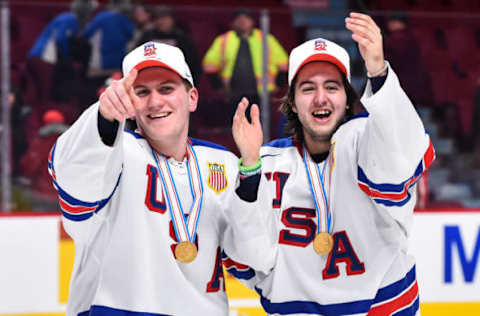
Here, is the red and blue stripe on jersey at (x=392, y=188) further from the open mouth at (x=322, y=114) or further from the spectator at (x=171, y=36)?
the spectator at (x=171, y=36)

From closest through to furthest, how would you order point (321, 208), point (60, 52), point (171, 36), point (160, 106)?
1. point (160, 106)
2. point (321, 208)
3. point (60, 52)
4. point (171, 36)

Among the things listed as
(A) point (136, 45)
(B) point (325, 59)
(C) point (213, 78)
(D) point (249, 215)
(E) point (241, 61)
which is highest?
(A) point (136, 45)

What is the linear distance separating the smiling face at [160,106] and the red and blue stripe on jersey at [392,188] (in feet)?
2.22

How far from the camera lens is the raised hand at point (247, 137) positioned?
262cm

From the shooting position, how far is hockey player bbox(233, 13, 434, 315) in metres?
2.69

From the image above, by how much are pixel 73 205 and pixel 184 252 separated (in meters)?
0.42

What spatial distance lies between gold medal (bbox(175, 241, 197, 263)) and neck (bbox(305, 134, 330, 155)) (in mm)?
631

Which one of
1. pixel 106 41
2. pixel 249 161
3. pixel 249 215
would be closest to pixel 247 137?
pixel 249 161

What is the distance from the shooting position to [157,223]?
2637 millimetres

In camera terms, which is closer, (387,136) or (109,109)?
(109,109)

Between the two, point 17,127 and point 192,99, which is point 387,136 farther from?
point 17,127

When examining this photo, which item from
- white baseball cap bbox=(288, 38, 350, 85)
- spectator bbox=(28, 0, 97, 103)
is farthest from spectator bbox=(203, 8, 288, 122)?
white baseball cap bbox=(288, 38, 350, 85)

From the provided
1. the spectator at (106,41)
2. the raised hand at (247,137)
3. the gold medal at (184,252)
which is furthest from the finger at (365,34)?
the spectator at (106,41)

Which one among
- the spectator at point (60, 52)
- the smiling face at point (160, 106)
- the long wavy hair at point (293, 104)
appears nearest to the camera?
the smiling face at point (160, 106)
